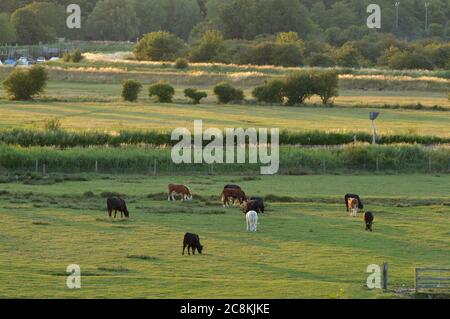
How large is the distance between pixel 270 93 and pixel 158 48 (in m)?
52.2

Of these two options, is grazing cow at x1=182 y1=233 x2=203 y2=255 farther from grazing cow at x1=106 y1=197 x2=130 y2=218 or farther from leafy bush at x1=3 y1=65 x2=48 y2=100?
leafy bush at x1=3 y1=65 x2=48 y2=100

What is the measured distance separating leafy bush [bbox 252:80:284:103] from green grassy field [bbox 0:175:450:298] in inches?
1669

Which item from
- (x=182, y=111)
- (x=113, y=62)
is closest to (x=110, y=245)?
(x=182, y=111)

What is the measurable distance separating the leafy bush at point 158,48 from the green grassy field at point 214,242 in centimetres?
9253

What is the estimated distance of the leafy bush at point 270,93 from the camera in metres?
94.1

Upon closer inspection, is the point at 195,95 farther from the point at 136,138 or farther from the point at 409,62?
the point at 409,62

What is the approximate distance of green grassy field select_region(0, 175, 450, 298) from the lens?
2878 cm

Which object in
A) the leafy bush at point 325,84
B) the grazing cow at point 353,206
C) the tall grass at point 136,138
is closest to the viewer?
the grazing cow at point 353,206

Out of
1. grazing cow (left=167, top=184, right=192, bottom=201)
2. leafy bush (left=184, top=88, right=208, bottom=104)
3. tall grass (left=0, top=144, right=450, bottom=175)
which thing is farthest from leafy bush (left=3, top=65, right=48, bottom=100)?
grazing cow (left=167, top=184, right=192, bottom=201)

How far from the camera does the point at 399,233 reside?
3800cm

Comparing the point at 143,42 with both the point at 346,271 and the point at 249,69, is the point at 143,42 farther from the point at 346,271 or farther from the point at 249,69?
the point at 346,271

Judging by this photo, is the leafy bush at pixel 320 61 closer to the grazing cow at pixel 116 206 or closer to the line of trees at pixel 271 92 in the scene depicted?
the line of trees at pixel 271 92

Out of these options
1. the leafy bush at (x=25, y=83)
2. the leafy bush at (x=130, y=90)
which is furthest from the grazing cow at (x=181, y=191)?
the leafy bush at (x=25, y=83)

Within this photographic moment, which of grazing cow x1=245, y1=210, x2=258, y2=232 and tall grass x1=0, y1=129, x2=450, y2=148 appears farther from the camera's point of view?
tall grass x1=0, y1=129, x2=450, y2=148
